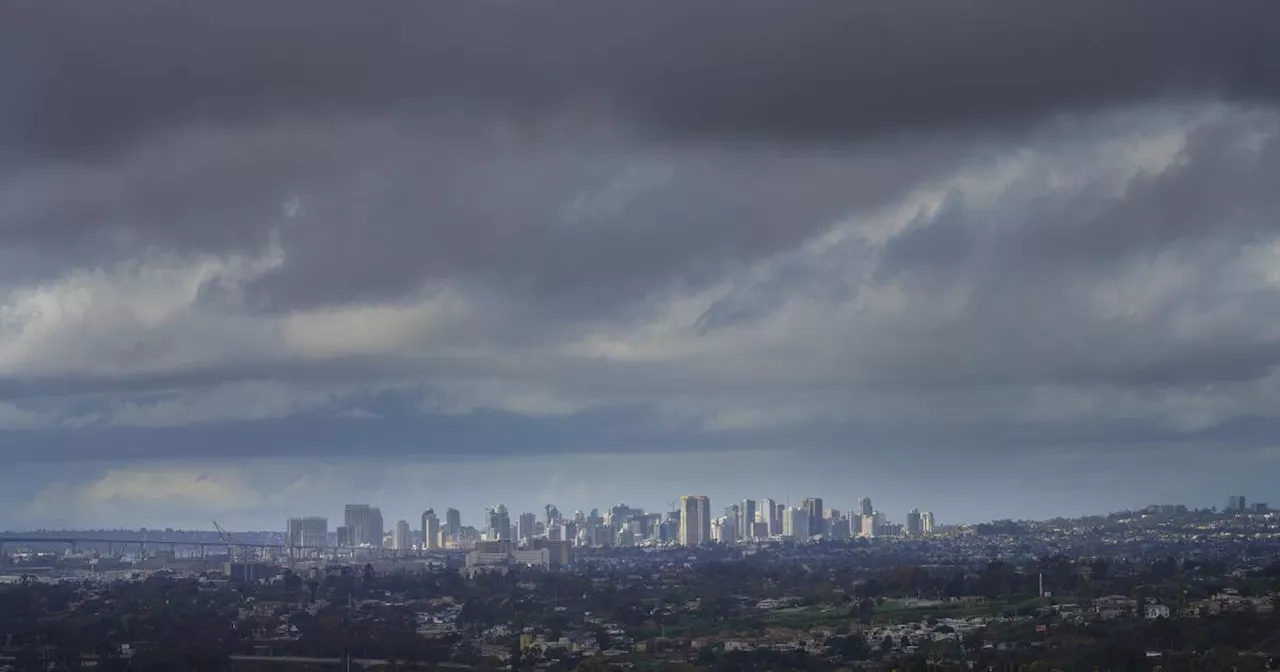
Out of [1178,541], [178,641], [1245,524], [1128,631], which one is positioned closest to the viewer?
[1128,631]

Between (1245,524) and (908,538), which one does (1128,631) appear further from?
(908,538)

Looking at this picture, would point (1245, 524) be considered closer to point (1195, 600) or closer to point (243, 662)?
point (1195, 600)

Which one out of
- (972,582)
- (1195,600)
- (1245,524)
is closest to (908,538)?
(1245,524)

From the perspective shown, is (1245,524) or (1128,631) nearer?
(1128,631)

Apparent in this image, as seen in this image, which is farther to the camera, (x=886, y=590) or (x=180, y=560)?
(x=180, y=560)

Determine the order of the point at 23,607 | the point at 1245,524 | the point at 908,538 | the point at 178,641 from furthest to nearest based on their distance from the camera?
1. the point at 908,538
2. the point at 1245,524
3. the point at 23,607
4. the point at 178,641

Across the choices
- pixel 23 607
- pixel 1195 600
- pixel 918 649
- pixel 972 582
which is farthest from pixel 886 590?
pixel 23 607

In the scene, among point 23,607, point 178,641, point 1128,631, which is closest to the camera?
point 1128,631

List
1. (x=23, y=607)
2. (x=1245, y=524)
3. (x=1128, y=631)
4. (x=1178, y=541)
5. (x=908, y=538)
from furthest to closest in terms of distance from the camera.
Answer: (x=908, y=538), (x=1245, y=524), (x=1178, y=541), (x=23, y=607), (x=1128, y=631)
